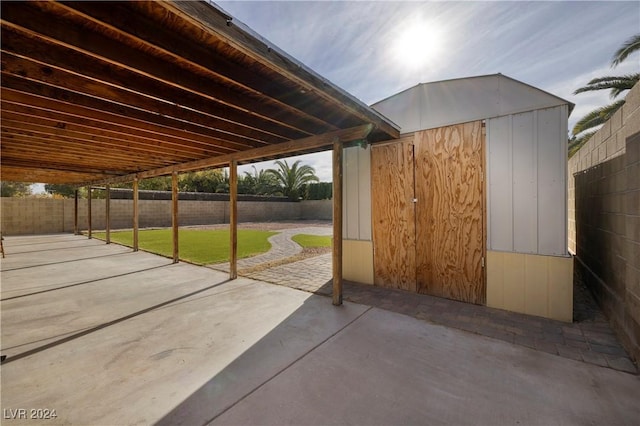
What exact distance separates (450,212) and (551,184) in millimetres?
1166

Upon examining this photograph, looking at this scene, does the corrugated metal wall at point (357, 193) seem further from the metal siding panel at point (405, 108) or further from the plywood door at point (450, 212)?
the plywood door at point (450, 212)

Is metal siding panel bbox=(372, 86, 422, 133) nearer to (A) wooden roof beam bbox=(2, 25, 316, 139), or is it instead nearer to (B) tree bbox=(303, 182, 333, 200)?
(A) wooden roof beam bbox=(2, 25, 316, 139)

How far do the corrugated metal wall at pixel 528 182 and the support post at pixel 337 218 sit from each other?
6.56 feet

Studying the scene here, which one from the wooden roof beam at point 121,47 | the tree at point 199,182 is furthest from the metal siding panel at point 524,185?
the tree at point 199,182

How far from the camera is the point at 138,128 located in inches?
152

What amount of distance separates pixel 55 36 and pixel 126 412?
2553 millimetres

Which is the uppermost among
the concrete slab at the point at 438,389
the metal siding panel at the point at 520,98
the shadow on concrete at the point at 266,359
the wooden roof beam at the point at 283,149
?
the metal siding panel at the point at 520,98

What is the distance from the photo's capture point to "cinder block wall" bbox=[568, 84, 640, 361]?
2.41 metres

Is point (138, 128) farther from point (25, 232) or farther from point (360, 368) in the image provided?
point (25, 232)

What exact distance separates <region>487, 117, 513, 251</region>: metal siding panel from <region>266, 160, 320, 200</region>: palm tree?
20315 mm

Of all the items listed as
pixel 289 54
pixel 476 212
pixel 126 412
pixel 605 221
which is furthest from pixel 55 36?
pixel 605 221

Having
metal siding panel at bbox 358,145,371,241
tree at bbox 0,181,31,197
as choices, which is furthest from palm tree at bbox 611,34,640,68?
tree at bbox 0,181,31,197

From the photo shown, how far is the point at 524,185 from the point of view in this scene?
11.1ft

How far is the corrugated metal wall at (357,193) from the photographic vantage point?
15.6 feet
